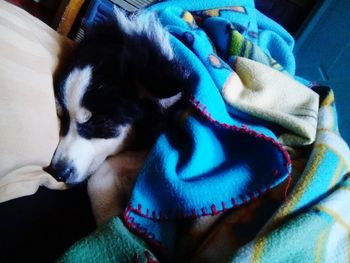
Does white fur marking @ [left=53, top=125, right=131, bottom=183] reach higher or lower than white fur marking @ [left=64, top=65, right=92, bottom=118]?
lower

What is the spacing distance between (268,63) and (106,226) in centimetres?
48

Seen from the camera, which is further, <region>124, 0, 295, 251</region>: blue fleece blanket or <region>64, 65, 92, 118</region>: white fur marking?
A: <region>64, 65, 92, 118</region>: white fur marking

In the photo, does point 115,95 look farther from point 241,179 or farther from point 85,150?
point 241,179

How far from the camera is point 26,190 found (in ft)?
1.51

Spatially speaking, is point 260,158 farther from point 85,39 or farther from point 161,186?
point 85,39

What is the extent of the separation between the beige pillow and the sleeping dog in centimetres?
6

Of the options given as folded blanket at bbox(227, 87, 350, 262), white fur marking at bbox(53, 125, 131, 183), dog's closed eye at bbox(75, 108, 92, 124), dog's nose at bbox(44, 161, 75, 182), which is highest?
folded blanket at bbox(227, 87, 350, 262)

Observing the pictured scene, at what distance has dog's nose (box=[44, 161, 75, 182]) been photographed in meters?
0.52

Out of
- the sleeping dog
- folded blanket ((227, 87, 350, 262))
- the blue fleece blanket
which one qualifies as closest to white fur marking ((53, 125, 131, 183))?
the sleeping dog

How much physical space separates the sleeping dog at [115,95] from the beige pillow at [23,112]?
64 mm

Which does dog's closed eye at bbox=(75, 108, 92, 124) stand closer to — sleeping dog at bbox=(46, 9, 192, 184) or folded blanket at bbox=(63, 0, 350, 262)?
sleeping dog at bbox=(46, 9, 192, 184)

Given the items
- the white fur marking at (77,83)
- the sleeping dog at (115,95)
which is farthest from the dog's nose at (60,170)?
the white fur marking at (77,83)

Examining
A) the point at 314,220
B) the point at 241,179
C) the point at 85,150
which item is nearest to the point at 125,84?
the point at 85,150

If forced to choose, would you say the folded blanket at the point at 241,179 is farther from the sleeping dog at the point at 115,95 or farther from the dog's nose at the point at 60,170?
the dog's nose at the point at 60,170
